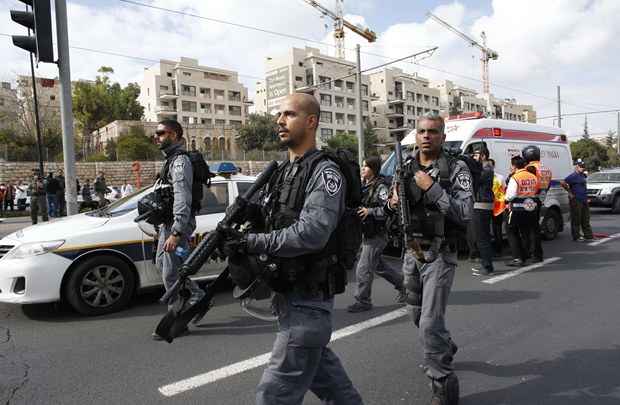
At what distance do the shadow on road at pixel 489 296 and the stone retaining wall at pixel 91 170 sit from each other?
21916mm

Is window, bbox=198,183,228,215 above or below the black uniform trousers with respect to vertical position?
above

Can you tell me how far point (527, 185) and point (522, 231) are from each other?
788 millimetres

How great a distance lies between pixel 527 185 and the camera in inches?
275

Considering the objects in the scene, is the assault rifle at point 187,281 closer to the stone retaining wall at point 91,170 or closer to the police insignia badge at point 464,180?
the police insignia badge at point 464,180

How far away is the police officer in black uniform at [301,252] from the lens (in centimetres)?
195

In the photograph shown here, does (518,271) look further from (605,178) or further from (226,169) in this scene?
(605,178)

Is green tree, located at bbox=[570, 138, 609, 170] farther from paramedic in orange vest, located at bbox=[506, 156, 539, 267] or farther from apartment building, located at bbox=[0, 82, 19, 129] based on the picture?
apartment building, located at bbox=[0, 82, 19, 129]

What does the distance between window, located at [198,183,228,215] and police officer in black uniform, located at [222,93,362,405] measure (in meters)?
3.61

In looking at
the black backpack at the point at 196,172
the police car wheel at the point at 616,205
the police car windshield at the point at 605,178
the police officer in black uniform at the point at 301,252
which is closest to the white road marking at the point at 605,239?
the police car wheel at the point at 616,205

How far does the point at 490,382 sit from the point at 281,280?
79.7 inches

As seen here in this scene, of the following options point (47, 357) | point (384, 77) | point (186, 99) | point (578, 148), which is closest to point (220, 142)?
point (186, 99)

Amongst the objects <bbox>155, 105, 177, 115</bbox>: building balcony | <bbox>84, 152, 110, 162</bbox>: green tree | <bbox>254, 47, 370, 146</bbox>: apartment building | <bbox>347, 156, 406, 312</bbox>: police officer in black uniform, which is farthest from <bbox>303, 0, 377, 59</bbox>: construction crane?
<bbox>347, 156, 406, 312</bbox>: police officer in black uniform

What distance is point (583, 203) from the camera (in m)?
9.38

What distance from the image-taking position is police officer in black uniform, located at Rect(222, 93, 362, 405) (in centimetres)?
195
